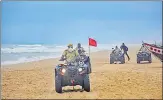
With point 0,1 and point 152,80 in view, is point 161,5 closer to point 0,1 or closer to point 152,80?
point 152,80

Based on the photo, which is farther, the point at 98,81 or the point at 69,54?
the point at 98,81

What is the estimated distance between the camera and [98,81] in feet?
27.1

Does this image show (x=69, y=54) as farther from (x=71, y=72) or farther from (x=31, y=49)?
(x=31, y=49)

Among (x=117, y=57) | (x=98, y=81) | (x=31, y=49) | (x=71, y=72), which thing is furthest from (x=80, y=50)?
(x=117, y=57)

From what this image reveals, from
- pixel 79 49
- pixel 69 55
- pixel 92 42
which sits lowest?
pixel 69 55

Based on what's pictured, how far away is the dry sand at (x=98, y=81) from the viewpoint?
25.2ft

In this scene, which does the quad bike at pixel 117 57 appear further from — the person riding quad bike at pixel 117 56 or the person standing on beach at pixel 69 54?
the person standing on beach at pixel 69 54

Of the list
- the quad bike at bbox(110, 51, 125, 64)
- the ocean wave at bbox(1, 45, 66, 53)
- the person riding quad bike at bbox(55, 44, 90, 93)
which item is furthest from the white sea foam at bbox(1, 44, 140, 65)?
the quad bike at bbox(110, 51, 125, 64)

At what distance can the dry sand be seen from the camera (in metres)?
7.70

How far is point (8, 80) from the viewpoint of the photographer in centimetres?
842

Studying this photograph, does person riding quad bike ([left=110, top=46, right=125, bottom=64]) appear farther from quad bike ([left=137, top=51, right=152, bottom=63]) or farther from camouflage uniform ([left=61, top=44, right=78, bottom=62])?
camouflage uniform ([left=61, top=44, right=78, bottom=62])

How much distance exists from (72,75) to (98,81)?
2.72ft

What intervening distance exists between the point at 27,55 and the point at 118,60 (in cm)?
181

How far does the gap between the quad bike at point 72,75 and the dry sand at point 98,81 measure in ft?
0.53
